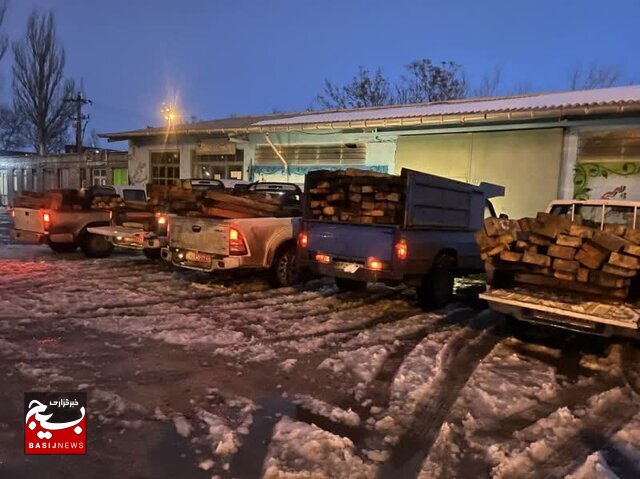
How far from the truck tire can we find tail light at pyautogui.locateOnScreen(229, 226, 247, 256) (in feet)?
9.50

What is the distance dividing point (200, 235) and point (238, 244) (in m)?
0.76

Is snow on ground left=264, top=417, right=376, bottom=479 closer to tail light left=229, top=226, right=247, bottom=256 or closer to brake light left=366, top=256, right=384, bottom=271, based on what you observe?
brake light left=366, top=256, right=384, bottom=271

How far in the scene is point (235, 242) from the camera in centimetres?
857

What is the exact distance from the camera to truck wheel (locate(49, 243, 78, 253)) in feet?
43.1

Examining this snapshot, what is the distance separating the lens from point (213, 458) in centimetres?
355

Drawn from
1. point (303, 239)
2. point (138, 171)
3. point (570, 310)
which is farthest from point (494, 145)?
point (138, 171)

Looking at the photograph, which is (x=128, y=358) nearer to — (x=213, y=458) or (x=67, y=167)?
(x=213, y=458)

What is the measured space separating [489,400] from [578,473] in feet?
4.13

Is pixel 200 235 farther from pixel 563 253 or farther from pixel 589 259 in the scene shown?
pixel 589 259

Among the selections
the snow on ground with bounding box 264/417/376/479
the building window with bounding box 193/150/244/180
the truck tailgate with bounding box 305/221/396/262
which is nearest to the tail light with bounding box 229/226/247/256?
the truck tailgate with bounding box 305/221/396/262

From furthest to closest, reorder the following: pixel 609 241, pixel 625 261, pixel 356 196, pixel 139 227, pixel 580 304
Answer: pixel 139 227 → pixel 356 196 → pixel 580 304 → pixel 609 241 → pixel 625 261

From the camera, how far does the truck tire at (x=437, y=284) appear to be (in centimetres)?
830

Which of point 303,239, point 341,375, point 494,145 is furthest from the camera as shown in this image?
point 494,145

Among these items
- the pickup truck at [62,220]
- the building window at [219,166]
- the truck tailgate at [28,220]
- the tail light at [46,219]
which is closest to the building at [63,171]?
the building window at [219,166]
